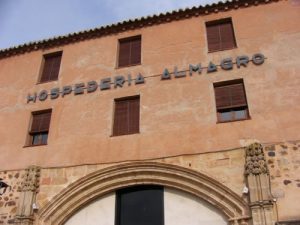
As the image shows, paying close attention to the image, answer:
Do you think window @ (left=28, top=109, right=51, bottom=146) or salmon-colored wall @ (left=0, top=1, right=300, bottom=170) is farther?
window @ (left=28, top=109, right=51, bottom=146)

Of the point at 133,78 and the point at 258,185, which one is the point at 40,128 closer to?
the point at 133,78

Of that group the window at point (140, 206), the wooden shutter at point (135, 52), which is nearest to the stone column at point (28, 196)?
the window at point (140, 206)

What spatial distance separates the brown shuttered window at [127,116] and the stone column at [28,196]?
306 centimetres

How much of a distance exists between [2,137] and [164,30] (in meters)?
7.47

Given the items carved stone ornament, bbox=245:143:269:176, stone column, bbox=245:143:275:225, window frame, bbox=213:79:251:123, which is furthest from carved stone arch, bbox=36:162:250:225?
window frame, bbox=213:79:251:123

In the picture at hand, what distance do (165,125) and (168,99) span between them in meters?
1.01

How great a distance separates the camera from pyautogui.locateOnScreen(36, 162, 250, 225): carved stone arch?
10.7 meters

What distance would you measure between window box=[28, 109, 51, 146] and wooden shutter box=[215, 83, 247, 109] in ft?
20.9

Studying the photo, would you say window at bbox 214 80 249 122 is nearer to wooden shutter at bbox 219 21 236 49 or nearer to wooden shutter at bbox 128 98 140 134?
wooden shutter at bbox 219 21 236 49

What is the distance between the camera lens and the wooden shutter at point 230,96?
39.1ft

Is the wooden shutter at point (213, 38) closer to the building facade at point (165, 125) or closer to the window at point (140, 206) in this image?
the building facade at point (165, 125)

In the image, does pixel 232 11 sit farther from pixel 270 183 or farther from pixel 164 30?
pixel 270 183

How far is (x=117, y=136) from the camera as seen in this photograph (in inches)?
489

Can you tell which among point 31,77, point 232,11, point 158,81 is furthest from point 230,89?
point 31,77
